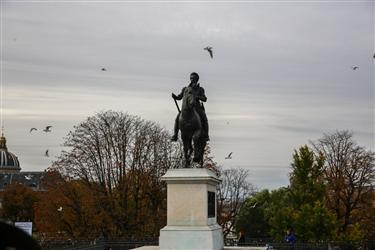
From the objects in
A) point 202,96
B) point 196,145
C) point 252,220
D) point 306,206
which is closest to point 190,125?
point 196,145

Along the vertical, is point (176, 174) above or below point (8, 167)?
below

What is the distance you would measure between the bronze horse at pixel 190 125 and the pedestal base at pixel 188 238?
1.97 meters

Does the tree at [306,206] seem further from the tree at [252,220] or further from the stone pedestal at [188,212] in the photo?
the stone pedestal at [188,212]

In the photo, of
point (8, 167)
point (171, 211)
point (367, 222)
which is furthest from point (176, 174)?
point (8, 167)

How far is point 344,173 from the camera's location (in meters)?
47.2

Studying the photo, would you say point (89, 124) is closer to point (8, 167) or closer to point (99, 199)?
point (99, 199)

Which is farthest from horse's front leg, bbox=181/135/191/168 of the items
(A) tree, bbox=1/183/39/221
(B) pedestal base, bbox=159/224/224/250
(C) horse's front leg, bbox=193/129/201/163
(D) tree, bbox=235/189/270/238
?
(A) tree, bbox=1/183/39/221

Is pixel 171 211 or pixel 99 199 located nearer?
pixel 171 211

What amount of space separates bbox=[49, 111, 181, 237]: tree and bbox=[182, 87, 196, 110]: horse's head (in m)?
26.1

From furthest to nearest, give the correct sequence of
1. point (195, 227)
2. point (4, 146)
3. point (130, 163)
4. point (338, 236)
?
point (4, 146), point (130, 163), point (338, 236), point (195, 227)

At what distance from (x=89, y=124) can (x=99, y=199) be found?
5746 millimetres

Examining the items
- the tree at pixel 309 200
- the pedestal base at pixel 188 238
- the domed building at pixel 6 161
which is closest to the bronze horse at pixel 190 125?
the pedestal base at pixel 188 238

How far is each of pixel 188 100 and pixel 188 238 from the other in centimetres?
363

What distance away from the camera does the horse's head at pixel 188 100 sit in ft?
50.4
